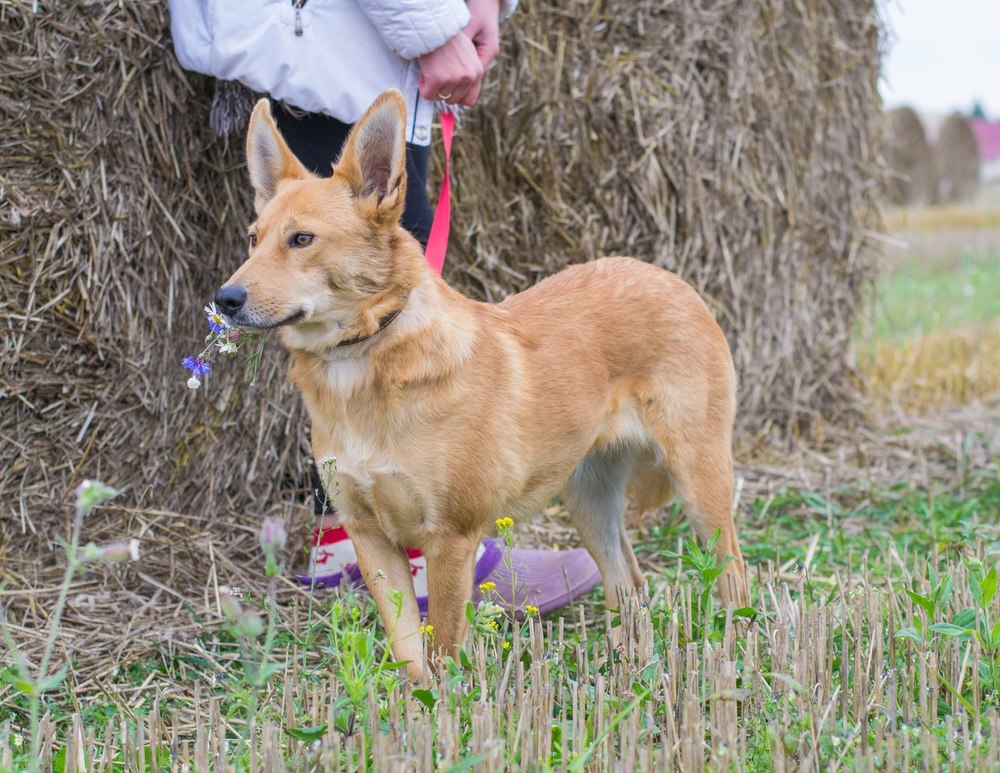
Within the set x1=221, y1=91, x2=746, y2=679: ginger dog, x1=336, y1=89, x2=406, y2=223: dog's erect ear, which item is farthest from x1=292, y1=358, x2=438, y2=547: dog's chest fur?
x1=336, y1=89, x2=406, y2=223: dog's erect ear

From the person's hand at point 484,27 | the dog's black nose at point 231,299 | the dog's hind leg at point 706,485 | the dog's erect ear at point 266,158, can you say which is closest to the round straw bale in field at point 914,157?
the dog's hind leg at point 706,485

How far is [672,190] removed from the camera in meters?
4.99

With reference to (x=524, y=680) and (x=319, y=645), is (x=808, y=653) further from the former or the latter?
(x=319, y=645)

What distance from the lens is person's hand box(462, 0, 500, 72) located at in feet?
10.8

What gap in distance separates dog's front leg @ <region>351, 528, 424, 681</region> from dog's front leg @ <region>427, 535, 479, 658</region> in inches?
2.4

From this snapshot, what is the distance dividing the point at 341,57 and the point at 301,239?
24.8 inches

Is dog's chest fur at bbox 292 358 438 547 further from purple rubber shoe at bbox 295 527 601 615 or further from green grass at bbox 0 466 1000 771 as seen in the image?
purple rubber shoe at bbox 295 527 601 615

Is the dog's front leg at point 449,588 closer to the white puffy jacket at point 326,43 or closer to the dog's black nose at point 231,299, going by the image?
the dog's black nose at point 231,299

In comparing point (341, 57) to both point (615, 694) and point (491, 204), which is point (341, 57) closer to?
point (491, 204)

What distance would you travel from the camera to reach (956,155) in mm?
18156

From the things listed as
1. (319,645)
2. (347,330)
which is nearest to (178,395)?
(319,645)

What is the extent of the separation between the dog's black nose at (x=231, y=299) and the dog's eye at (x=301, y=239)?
0.72 feet

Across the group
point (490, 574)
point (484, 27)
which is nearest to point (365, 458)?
point (490, 574)

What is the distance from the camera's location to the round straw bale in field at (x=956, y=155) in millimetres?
17906
